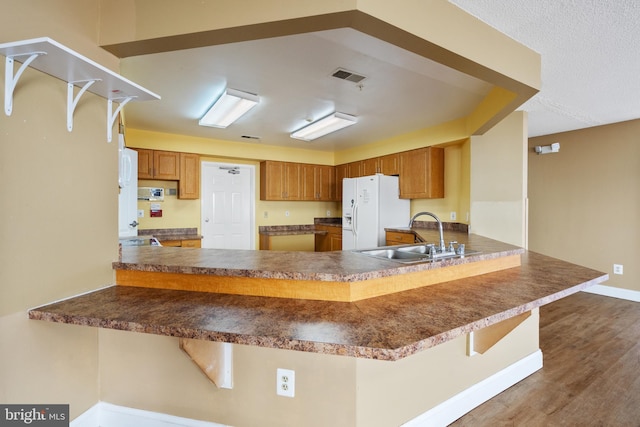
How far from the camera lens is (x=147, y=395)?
157cm

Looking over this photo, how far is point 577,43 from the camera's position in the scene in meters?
1.97

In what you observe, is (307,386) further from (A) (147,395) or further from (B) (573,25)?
(B) (573,25)

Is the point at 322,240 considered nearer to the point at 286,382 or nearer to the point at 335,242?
the point at 335,242

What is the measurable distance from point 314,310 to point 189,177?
397cm

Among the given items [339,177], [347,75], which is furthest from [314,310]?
[339,177]

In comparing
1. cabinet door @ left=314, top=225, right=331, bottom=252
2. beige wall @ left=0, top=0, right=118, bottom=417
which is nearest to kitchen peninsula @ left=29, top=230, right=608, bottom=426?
beige wall @ left=0, top=0, right=118, bottom=417

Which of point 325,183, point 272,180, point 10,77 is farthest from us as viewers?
point 325,183

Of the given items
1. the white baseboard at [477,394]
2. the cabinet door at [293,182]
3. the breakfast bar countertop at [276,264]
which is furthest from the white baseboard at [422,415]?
the cabinet door at [293,182]

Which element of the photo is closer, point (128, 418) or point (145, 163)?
point (128, 418)

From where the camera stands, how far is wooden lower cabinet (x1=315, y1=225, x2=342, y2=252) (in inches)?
214

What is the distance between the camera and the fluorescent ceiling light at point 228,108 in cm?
282

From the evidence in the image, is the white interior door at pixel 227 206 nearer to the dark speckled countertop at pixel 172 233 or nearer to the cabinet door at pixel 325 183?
the dark speckled countertop at pixel 172 233

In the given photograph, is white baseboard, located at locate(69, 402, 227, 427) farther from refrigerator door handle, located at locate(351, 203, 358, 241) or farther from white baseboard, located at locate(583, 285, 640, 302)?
white baseboard, located at locate(583, 285, 640, 302)

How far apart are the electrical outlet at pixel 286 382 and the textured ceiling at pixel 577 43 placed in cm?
209
